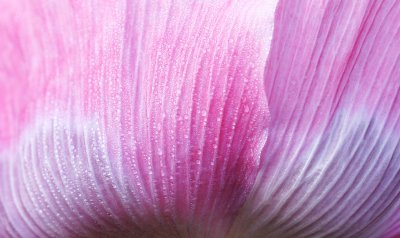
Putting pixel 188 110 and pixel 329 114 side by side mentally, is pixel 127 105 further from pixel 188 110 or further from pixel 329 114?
pixel 329 114

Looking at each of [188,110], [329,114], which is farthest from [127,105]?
[329,114]

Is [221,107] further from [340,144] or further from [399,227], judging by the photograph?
[399,227]

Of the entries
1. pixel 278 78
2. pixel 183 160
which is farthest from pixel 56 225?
pixel 278 78

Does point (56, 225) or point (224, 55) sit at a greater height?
point (224, 55)
